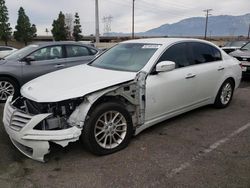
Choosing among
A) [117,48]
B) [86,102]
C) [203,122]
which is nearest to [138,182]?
[86,102]

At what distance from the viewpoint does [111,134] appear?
361cm

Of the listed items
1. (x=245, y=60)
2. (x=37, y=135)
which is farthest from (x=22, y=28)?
(x=37, y=135)

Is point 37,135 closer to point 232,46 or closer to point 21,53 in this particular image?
point 21,53

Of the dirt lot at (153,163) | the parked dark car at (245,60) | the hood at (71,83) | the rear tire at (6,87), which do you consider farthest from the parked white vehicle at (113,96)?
the parked dark car at (245,60)

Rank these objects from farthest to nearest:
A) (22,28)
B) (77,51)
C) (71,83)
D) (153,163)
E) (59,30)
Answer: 1. (59,30)
2. (22,28)
3. (77,51)
4. (71,83)
5. (153,163)

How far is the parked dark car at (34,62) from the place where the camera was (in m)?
6.36

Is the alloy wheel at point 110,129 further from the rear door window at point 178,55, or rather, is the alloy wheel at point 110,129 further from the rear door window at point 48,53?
the rear door window at point 48,53

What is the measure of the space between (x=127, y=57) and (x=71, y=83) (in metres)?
1.24

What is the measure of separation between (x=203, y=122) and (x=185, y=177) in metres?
1.96

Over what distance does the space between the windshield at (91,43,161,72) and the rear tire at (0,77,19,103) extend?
106 inches

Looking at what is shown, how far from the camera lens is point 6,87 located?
20.9ft

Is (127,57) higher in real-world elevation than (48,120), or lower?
higher

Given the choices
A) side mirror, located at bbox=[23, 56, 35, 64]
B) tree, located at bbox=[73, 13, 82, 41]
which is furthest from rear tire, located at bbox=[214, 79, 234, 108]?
tree, located at bbox=[73, 13, 82, 41]

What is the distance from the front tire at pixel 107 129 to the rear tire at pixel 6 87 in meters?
3.62
